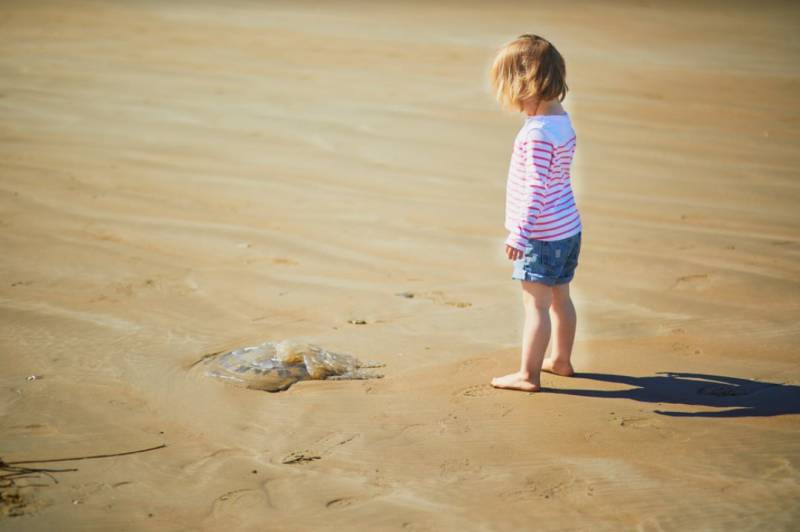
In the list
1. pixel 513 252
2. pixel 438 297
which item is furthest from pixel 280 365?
pixel 438 297

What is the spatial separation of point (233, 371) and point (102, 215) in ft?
8.18

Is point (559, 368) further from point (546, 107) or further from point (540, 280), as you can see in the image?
point (546, 107)

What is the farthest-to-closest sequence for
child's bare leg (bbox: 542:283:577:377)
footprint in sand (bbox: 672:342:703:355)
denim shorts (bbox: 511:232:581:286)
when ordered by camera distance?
footprint in sand (bbox: 672:342:703:355), child's bare leg (bbox: 542:283:577:377), denim shorts (bbox: 511:232:581:286)

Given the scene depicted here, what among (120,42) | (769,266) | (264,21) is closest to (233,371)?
(769,266)

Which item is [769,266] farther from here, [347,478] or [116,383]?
[116,383]

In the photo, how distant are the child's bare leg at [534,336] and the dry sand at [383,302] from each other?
0.09 metres

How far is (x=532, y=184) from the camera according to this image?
3.31m

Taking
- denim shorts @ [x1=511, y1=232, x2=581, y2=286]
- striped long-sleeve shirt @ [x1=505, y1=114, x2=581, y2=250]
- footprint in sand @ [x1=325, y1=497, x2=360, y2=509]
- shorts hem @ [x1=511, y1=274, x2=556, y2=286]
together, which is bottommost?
footprint in sand @ [x1=325, y1=497, x2=360, y2=509]

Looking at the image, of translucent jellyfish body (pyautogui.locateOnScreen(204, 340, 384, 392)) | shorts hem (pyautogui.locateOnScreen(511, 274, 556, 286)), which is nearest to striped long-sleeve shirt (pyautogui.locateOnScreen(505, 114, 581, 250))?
shorts hem (pyautogui.locateOnScreen(511, 274, 556, 286))

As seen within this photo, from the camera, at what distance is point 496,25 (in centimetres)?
1479

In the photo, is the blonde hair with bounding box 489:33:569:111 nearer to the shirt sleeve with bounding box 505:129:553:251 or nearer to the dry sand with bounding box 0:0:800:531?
the shirt sleeve with bounding box 505:129:553:251

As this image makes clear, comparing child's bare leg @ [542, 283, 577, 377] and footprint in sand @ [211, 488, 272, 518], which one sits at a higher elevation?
child's bare leg @ [542, 283, 577, 377]

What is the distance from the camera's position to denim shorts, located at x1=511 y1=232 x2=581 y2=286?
3.38 metres

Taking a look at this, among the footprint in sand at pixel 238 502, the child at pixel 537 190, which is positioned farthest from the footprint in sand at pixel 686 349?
the footprint in sand at pixel 238 502
